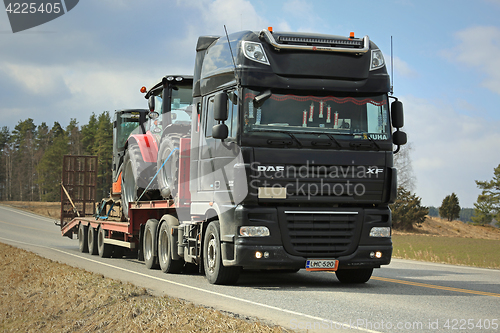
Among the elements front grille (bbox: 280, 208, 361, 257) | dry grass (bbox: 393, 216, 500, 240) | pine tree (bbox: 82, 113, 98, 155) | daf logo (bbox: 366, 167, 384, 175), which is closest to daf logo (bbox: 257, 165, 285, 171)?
front grille (bbox: 280, 208, 361, 257)

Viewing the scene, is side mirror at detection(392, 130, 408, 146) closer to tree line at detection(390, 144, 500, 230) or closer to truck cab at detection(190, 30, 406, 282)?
truck cab at detection(190, 30, 406, 282)

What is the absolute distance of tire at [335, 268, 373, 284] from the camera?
10.6 metres

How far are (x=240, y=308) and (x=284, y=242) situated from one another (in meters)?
1.88

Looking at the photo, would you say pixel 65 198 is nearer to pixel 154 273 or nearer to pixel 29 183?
pixel 154 273

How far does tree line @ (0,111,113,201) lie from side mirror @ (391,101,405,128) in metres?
73.3

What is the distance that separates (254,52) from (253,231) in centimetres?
296

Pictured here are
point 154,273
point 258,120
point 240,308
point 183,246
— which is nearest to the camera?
→ point 240,308

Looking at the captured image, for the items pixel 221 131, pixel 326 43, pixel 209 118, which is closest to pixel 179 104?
pixel 209 118

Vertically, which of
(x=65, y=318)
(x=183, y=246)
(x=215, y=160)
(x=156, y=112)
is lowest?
(x=65, y=318)

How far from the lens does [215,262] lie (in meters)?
9.77

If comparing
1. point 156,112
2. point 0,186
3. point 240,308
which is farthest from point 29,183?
point 240,308

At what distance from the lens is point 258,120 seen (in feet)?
29.6

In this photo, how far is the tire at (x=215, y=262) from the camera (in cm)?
963

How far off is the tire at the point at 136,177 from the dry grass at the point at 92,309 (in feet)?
8.65
